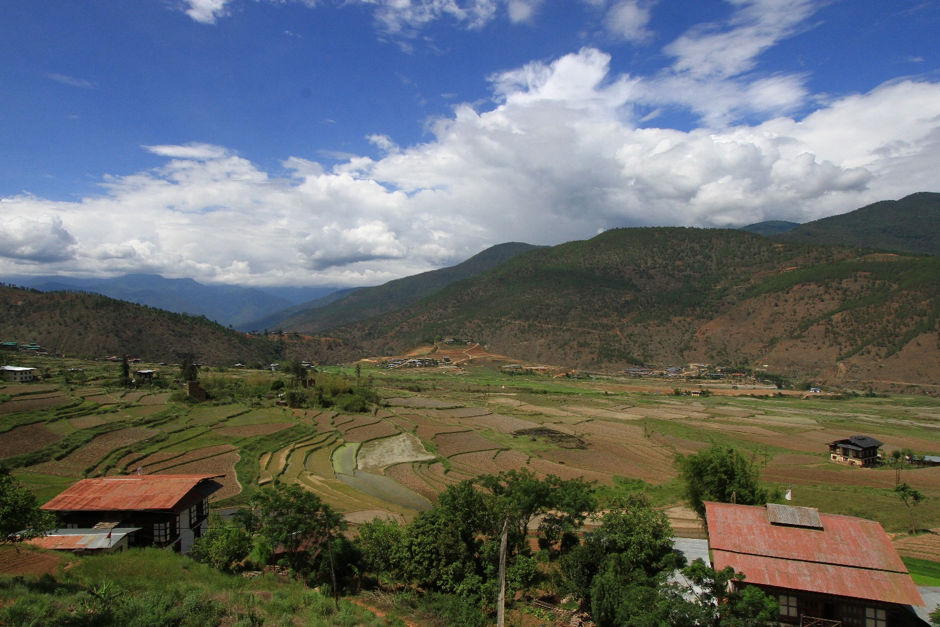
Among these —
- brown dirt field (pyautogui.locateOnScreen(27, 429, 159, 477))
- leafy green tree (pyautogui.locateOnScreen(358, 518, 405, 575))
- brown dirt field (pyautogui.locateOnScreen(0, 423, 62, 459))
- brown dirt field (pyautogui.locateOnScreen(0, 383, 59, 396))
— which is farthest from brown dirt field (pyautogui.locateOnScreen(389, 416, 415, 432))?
leafy green tree (pyautogui.locateOnScreen(358, 518, 405, 575))

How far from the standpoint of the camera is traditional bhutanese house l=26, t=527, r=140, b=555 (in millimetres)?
17328

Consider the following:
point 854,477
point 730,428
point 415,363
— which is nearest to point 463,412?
point 730,428

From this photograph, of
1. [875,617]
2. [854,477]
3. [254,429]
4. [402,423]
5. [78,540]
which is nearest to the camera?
[875,617]

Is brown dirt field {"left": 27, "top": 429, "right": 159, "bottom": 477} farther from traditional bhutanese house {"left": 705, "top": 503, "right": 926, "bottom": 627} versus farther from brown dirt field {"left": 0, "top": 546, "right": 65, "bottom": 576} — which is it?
traditional bhutanese house {"left": 705, "top": 503, "right": 926, "bottom": 627}

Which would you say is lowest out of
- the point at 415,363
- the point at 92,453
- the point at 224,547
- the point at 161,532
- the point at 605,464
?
the point at 605,464

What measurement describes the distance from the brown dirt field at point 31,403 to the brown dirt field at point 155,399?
672 centimetres

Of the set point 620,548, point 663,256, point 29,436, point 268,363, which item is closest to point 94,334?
point 268,363

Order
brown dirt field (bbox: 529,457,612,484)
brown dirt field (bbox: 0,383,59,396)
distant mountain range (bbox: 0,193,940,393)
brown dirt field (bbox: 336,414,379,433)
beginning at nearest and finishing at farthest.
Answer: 1. brown dirt field (bbox: 529,457,612,484)
2. brown dirt field (bbox: 0,383,59,396)
3. brown dirt field (bbox: 336,414,379,433)
4. distant mountain range (bbox: 0,193,940,393)

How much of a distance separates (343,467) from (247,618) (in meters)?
26.1

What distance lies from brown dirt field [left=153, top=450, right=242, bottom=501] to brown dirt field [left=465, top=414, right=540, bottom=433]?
91.0ft

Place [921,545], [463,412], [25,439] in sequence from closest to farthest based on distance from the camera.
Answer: [921,545] → [25,439] → [463,412]

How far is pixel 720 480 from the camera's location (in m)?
23.7

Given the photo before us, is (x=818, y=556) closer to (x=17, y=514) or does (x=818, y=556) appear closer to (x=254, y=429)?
(x=17, y=514)

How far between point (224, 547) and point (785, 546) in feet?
62.1
